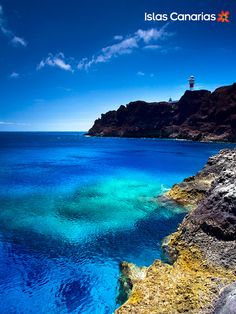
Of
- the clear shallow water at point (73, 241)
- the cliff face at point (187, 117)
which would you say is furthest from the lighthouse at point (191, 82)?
the clear shallow water at point (73, 241)

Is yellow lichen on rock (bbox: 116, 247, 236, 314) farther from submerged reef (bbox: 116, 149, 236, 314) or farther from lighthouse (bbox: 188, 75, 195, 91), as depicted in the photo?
lighthouse (bbox: 188, 75, 195, 91)

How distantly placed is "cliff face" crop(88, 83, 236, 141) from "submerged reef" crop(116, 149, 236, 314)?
121m

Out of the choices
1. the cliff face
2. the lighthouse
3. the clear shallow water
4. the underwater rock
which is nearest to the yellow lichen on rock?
the underwater rock

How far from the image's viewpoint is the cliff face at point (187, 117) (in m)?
136

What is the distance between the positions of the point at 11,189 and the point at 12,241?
1536 cm

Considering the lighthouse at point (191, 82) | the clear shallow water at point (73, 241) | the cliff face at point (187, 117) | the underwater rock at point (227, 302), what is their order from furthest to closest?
the lighthouse at point (191, 82) → the cliff face at point (187, 117) → the clear shallow water at point (73, 241) → the underwater rock at point (227, 302)

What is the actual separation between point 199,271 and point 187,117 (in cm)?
15738

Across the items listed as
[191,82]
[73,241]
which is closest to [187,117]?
[191,82]

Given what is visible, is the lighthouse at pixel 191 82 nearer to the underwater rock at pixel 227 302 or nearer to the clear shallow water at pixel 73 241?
the clear shallow water at pixel 73 241

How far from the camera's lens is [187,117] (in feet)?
525

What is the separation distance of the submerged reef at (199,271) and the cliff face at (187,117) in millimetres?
121329

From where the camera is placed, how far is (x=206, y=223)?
12.4 m

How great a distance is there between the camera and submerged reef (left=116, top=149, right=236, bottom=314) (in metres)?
7.75

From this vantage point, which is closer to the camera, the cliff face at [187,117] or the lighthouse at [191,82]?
the cliff face at [187,117]
